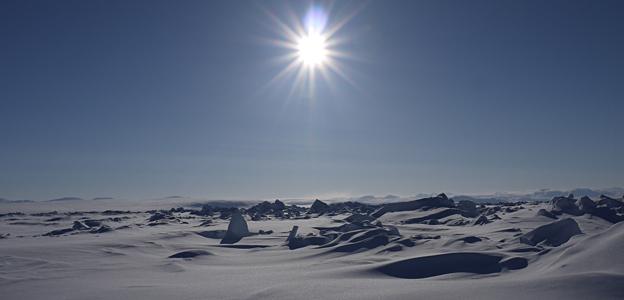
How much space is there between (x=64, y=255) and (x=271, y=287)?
722 centimetres

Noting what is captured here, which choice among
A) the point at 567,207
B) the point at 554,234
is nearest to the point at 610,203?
the point at 567,207

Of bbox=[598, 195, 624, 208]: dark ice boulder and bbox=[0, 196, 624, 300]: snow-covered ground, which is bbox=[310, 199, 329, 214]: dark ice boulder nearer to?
bbox=[598, 195, 624, 208]: dark ice boulder

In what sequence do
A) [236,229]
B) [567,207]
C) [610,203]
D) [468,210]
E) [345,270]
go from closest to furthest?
1. [345,270]
2. [236,229]
3. [567,207]
4. [610,203]
5. [468,210]

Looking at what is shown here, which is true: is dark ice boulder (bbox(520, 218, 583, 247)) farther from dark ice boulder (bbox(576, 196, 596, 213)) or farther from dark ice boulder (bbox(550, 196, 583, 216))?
dark ice boulder (bbox(550, 196, 583, 216))

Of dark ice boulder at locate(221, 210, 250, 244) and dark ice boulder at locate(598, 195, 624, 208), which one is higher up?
dark ice boulder at locate(598, 195, 624, 208)

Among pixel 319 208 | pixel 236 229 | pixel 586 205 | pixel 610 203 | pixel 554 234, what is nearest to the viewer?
pixel 554 234

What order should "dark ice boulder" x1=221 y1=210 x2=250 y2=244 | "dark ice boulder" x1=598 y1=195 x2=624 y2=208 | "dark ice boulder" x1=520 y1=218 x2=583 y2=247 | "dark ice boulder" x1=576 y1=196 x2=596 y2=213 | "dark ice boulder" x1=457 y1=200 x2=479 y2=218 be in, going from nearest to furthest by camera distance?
"dark ice boulder" x1=520 y1=218 x2=583 y2=247 → "dark ice boulder" x1=221 y1=210 x2=250 y2=244 → "dark ice boulder" x1=576 y1=196 x2=596 y2=213 → "dark ice boulder" x1=598 y1=195 x2=624 y2=208 → "dark ice boulder" x1=457 y1=200 x2=479 y2=218

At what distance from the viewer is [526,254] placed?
8211mm

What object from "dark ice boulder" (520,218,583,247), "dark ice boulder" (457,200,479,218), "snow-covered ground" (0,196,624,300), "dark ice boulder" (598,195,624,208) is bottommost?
"snow-covered ground" (0,196,624,300)

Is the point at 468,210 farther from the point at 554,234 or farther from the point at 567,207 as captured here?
the point at 554,234

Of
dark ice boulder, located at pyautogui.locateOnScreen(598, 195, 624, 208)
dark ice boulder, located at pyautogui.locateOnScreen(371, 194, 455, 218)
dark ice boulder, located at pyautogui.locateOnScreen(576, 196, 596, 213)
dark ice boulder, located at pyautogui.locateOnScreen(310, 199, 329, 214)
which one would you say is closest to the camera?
dark ice boulder, located at pyautogui.locateOnScreen(576, 196, 596, 213)

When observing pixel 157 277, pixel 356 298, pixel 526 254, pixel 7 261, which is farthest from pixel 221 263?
pixel 526 254

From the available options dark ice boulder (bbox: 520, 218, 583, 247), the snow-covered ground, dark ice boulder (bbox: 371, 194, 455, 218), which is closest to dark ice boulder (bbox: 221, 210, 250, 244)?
the snow-covered ground

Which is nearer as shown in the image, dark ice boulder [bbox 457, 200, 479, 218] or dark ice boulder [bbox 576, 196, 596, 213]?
dark ice boulder [bbox 576, 196, 596, 213]
